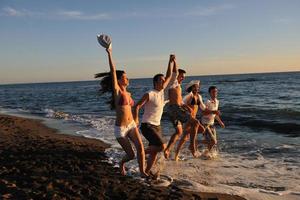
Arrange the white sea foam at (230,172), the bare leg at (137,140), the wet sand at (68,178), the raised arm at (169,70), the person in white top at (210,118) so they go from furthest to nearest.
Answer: the person in white top at (210,118)
the raised arm at (169,70)
the white sea foam at (230,172)
the bare leg at (137,140)
the wet sand at (68,178)

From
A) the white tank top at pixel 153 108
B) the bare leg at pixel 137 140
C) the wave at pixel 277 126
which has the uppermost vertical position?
the white tank top at pixel 153 108

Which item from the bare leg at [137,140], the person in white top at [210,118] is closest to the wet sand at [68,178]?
the bare leg at [137,140]

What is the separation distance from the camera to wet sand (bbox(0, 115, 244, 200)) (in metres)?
5.74

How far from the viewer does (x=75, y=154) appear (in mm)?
9016

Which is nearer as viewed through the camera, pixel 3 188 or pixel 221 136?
pixel 3 188

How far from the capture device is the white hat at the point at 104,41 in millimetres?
6074

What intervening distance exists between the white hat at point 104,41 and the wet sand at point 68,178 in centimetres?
219

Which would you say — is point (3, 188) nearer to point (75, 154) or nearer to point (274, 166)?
point (75, 154)

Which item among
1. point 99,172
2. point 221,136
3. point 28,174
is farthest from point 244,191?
point 221,136

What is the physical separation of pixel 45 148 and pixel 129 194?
4.66m

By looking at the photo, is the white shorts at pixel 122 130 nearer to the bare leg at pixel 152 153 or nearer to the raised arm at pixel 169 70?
the bare leg at pixel 152 153

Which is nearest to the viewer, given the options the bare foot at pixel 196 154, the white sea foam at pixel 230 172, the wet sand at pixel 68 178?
the wet sand at pixel 68 178

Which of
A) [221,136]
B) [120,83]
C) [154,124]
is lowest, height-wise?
[221,136]

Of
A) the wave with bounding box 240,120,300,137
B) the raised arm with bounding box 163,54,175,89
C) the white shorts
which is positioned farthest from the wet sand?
the wave with bounding box 240,120,300,137
